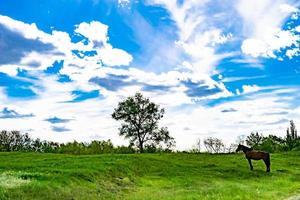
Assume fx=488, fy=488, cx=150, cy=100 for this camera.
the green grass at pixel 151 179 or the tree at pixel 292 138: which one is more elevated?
the tree at pixel 292 138

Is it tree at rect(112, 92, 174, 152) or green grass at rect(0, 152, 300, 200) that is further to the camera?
tree at rect(112, 92, 174, 152)

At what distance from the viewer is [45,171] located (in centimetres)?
3825

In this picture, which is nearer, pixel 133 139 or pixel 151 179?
pixel 151 179

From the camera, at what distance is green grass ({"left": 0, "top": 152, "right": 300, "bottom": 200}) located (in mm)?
31531

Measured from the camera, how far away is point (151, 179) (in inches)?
1844

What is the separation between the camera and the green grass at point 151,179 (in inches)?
1241

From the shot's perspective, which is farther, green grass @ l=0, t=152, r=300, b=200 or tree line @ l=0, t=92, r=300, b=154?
tree line @ l=0, t=92, r=300, b=154

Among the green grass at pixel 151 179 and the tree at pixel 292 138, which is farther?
the tree at pixel 292 138

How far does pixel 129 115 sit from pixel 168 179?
185 feet

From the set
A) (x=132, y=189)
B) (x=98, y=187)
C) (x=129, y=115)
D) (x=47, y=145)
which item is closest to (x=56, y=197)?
(x=98, y=187)

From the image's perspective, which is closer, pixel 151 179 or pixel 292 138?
pixel 151 179

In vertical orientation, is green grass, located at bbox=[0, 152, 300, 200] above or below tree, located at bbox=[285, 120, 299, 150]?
below

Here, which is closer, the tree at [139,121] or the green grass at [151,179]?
the green grass at [151,179]

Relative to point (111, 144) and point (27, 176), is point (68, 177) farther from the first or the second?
point (111, 144)
